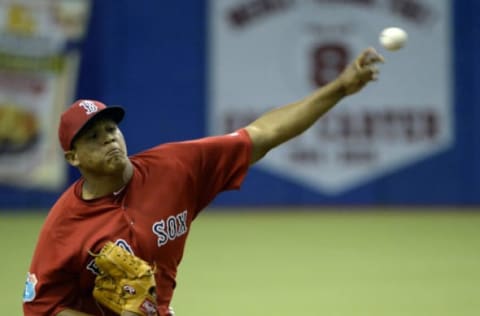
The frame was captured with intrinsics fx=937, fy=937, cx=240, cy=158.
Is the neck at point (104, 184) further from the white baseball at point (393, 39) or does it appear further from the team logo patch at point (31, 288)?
the white baseball at point (393, 39)

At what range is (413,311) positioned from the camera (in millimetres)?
6938

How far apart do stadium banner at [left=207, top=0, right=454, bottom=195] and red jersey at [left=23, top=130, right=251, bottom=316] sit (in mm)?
8099

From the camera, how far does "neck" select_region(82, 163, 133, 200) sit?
14.7ft

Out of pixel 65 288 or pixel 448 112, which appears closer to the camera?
pixel 65 288

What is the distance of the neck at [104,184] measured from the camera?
449cm

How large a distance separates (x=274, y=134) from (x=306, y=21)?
27.9 ft

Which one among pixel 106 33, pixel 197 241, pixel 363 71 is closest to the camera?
pixel 363 71

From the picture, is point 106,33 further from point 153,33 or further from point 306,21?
point 306,21

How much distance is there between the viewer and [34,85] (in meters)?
12.4

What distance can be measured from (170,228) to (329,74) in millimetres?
8658

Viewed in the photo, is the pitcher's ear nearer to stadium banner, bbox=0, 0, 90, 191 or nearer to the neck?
the neck

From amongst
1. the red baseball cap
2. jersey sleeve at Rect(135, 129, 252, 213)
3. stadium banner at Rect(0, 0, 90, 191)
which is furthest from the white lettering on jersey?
stadium banner at Rect(0, 0, 90, 191)

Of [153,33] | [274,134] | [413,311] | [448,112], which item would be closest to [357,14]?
[448,112]

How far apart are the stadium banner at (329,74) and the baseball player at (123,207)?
26.7 ft
